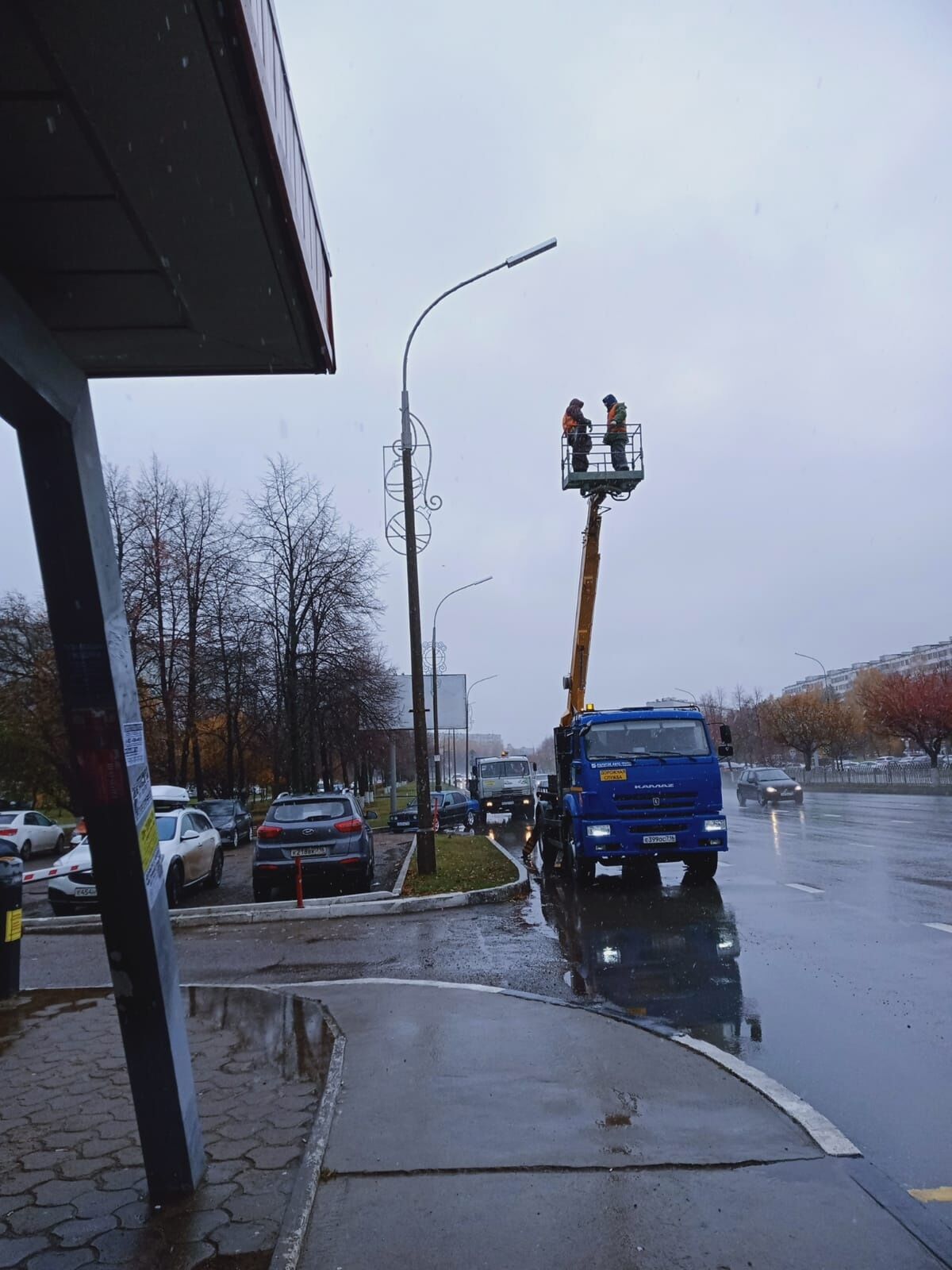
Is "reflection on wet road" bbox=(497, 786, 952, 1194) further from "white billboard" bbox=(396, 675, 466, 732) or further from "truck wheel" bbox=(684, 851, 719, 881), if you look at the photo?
"white billboard" bbox=(396, 675, 466, 732)

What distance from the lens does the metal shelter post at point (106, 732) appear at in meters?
3.66

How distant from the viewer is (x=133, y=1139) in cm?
457

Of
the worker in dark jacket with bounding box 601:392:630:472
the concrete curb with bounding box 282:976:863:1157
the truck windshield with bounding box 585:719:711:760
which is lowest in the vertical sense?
the concrete curb with bounding box 282:976:863:1157

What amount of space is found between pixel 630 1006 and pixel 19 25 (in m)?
6.61

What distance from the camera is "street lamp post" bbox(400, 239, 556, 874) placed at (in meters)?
14.8

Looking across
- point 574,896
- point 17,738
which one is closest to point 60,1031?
point 574,896

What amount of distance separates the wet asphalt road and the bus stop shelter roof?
4.35m

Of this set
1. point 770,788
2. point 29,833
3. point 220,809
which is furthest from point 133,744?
point 770,788

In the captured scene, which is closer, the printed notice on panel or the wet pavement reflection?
the printed notice on panel

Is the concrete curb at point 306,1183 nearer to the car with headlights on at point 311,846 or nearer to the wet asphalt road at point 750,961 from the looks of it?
the wet asphalt road at point 750,961

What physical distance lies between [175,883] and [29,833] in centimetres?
1567

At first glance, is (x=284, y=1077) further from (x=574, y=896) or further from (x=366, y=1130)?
(x=574, y=896)

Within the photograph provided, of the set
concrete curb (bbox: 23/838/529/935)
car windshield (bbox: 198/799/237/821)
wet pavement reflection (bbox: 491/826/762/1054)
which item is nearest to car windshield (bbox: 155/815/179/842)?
concrete curb (bbox: 23/838/529/935)

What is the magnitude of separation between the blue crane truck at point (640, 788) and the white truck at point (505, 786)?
2017 centimetres
